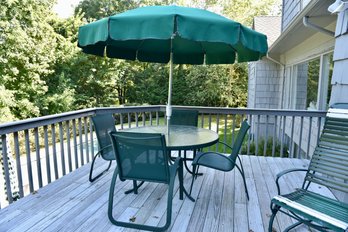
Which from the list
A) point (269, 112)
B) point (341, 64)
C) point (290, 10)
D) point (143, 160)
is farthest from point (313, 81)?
point (143, 160)

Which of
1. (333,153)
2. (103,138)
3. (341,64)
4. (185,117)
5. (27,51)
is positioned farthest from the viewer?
(27,51)

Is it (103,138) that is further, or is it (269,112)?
(269,112)

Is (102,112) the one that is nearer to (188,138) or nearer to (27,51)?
(188,138)

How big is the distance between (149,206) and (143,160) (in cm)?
75

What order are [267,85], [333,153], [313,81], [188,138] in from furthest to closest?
[267,85] < [313,81] < [188,138] < [333,153]

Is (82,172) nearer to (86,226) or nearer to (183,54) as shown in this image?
(86,226)

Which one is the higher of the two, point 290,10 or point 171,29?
point 290,10

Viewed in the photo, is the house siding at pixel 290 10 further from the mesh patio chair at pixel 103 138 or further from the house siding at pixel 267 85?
the mesh patio chair at pixel 103 138

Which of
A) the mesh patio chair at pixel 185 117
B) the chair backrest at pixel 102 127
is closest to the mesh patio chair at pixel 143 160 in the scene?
the chair backrest at pixel 102 127

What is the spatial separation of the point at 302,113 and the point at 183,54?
223 centimetres

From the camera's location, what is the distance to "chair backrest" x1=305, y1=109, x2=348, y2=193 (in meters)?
2.39

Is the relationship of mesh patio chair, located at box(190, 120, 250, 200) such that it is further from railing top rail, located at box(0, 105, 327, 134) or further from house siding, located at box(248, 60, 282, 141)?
house siding, located at box(248, 60, 282, 141)

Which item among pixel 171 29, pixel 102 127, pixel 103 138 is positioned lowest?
pixel 103 138

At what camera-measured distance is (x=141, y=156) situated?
236 centimetres
